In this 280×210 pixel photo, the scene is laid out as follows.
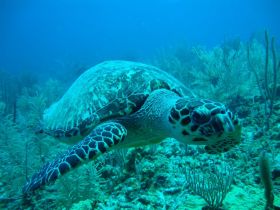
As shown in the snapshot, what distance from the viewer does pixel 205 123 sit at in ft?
8.16

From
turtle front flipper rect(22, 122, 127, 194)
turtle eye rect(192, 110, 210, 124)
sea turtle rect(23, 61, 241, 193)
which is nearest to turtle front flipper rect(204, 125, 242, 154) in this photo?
sea turtle rect(23, 61, 241, 193)

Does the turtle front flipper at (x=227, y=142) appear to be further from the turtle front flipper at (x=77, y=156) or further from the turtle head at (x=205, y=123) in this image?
the turtle front flipper at (x=77, y=156)

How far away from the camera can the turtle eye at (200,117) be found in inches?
97.5

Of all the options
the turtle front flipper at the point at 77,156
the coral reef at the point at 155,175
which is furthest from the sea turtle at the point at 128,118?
the coral reef at the point at 155,175

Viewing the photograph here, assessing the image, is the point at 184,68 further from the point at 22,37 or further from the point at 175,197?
the point at 22,37

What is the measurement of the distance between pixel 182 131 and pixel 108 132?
0.89m

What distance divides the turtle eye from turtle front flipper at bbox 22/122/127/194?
38.0 inches

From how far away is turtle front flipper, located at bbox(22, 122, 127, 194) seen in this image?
2.61m

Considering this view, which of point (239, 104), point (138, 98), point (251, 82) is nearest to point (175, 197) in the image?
point (138, 98)

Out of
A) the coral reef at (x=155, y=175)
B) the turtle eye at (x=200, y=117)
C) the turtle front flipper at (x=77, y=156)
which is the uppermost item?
the turtle eye at (x=200, y=117)

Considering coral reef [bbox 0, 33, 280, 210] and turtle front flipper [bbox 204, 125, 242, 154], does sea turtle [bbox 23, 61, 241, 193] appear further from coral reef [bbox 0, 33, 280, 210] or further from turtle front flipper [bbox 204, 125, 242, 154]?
coral reef [bbox 0, 33, 280, 210]

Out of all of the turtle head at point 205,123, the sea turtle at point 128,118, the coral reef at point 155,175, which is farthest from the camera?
the coral reef at point 155,175

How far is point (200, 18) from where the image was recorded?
5448 inches

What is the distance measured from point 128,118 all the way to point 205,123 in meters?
1.24
